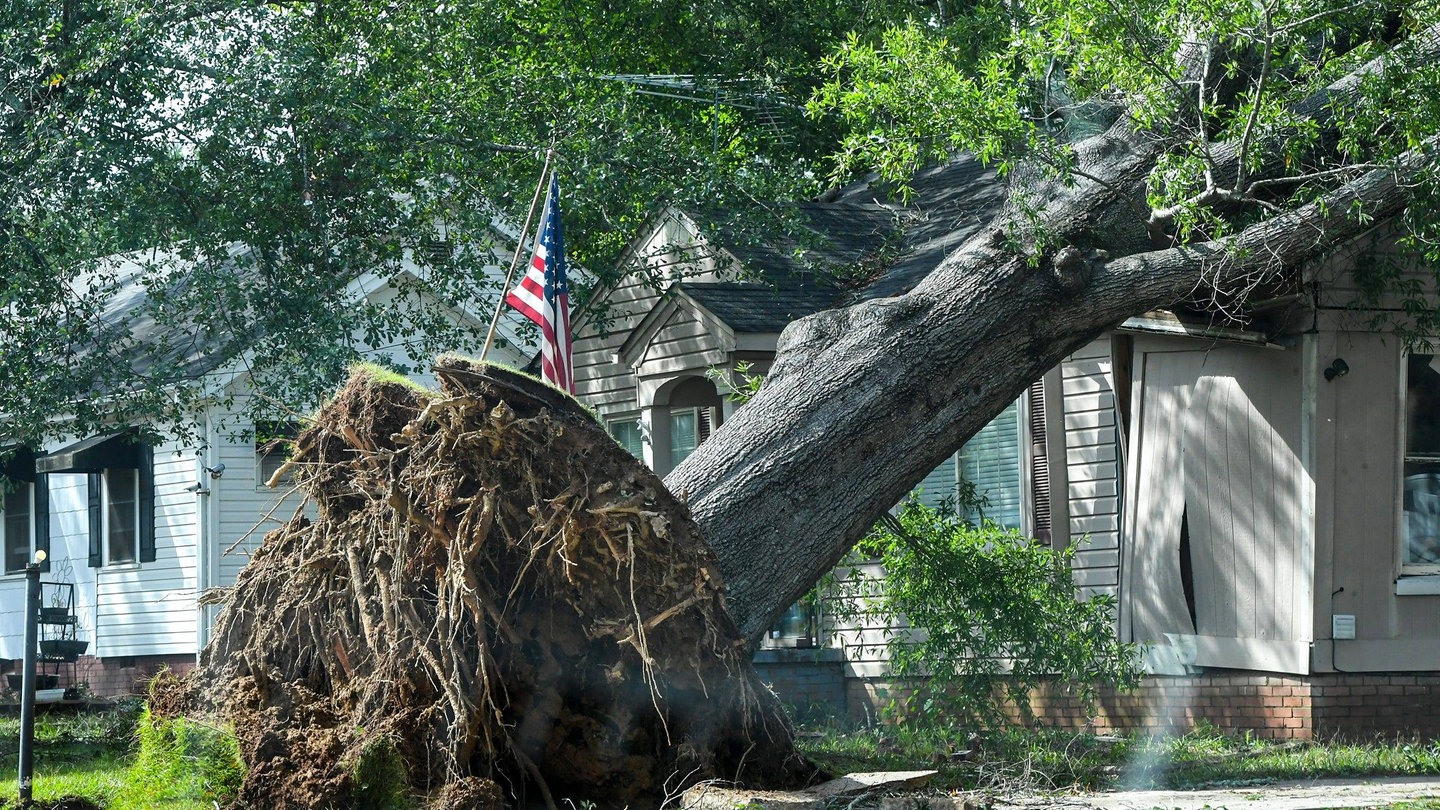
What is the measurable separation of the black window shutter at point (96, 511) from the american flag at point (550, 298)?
1109 centimetres

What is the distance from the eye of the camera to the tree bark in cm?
777

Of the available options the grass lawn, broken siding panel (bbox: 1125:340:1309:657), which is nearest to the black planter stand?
the grass lawn

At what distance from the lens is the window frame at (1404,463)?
10320mm

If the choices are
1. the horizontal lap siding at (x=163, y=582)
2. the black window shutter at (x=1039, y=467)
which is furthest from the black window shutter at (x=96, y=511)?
A: the black window shutter at (x=1039, y=467)

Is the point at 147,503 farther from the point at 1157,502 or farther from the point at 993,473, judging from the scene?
the point at 1157,502

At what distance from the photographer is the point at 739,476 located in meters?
7.77

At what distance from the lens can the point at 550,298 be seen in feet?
35.9

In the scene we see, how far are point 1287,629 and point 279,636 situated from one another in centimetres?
691

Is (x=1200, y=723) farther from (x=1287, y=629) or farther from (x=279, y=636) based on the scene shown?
(x=279, y=636)

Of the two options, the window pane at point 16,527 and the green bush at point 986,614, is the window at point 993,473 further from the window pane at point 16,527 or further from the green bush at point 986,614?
the window pane at point 16,527

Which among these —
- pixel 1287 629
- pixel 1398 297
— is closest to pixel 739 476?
pixel 1287 629

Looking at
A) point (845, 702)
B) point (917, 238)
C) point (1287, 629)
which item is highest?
point (917, 238)

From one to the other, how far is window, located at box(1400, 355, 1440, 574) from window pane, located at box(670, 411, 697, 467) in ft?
22.3

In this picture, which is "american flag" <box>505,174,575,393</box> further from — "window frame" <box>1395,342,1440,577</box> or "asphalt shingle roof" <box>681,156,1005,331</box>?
"window frame" <box>1395,342,1440,577</box>
